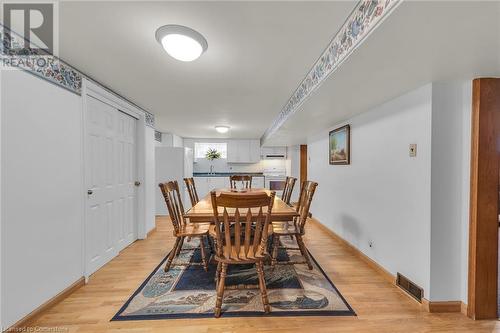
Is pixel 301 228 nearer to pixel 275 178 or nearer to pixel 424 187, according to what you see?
pixel 424 187

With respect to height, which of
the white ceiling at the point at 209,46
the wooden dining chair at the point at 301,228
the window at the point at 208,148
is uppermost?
the white ceiling at the point at 209,46

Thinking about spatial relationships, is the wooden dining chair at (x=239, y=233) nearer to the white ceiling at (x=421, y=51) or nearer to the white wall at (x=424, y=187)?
the white ceiling at (x=421, y=51)

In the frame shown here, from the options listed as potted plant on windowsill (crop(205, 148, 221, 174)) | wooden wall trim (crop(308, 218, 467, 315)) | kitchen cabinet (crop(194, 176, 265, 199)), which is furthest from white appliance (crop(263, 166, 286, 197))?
wooden wall trim (crop(308, 218, 467, 315))

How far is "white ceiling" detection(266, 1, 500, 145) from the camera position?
1.05 meters

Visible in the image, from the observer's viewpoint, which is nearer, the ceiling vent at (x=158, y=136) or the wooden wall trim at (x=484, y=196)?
the wooden wall trim at (x=484, y=196)

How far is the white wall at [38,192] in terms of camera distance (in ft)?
5.11

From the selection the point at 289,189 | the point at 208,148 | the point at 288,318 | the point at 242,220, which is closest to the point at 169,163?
the point at 208,148

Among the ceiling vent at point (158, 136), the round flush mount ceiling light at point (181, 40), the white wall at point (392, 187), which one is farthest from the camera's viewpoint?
the ceiling vent at point (158, 136)

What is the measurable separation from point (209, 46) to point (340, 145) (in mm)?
2612

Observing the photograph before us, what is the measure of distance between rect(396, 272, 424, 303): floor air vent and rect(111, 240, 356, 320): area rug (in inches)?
24.7

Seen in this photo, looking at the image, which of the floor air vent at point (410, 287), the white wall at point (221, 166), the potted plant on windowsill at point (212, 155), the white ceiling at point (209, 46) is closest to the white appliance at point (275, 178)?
the white wall at point (221, 166)

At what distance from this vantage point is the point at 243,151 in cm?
744

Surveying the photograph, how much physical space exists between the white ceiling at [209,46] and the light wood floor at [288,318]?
6.98 ft

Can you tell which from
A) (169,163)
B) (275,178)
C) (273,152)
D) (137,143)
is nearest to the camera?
(137,143)
